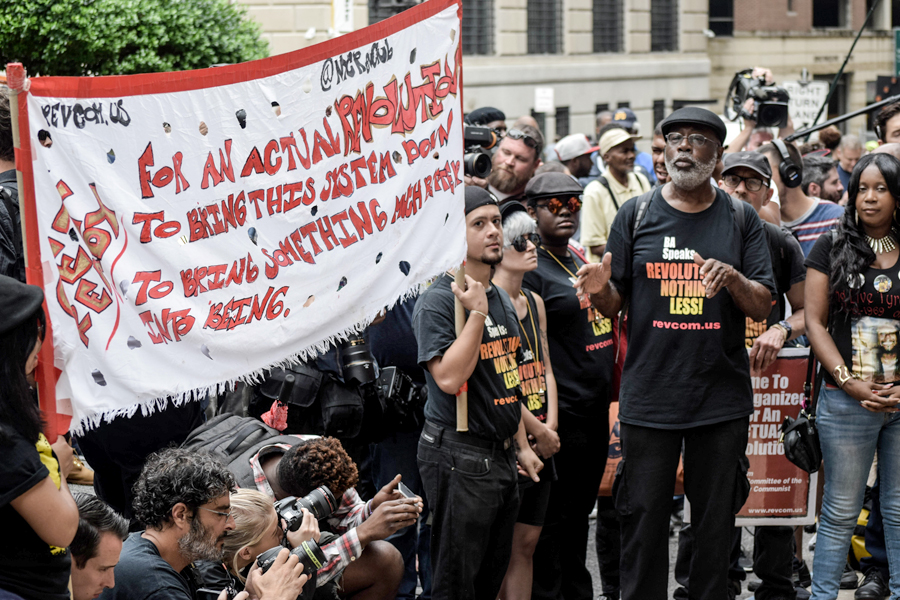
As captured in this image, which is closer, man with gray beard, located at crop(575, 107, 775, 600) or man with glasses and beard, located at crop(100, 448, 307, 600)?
man with glasses and beard, located at crop(100, 448, 307, 600)

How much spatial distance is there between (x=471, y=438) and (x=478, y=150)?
193 cm

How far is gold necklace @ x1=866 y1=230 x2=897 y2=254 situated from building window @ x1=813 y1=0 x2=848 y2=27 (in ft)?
97.3

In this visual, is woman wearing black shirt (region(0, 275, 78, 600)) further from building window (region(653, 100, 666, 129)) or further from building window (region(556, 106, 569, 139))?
building window (region(653, 100, 666, 129))

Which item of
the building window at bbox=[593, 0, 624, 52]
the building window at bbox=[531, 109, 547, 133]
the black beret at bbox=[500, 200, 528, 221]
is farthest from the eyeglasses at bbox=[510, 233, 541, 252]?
the building window at bbox=[593, 0, 624, 52]

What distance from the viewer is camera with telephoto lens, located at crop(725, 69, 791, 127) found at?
8.34 meters

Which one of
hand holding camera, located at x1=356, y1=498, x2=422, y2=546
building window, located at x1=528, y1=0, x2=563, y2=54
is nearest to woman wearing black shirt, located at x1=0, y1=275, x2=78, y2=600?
hand holding camera, located at x1=356, y1=498, x2=422, y2=546

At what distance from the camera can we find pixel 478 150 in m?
5.84

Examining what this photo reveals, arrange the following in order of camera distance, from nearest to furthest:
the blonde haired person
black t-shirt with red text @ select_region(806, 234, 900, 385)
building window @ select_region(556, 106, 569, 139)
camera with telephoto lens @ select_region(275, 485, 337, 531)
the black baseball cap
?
the blonde haired person → camera with telephoto lens @ select_region(275, 485, 337, 531) → black t-shirt with red text @ select_region(806, 234, 900, 385) → the black baseball cap → building window @ select_region(556, 106, 569, 139)

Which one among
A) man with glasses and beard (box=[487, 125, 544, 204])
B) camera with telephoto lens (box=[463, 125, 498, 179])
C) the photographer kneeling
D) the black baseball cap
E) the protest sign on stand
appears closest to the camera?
the photographer kneeling

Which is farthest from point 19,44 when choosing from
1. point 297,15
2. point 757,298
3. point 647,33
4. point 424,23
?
point 647,33

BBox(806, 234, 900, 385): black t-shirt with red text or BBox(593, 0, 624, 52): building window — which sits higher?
BBox(593, 0, 624, 52): building window

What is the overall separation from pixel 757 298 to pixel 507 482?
51.0 inches

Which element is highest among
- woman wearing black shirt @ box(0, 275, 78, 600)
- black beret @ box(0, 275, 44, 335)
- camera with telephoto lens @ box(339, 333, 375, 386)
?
black beret @ box(0, 275, 44, 335)

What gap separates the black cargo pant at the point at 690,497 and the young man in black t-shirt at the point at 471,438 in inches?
19.2
